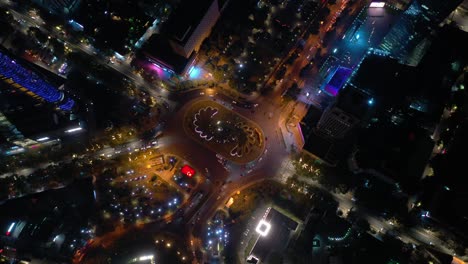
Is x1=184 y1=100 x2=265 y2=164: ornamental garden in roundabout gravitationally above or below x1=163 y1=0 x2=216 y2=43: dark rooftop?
below

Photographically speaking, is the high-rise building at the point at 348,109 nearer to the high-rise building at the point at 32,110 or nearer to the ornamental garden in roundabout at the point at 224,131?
the ornamental garden in roundabout at the point at 224,131

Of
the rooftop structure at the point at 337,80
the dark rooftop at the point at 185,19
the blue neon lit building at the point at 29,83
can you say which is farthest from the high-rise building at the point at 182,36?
the rooftop structure at the point at 337,80

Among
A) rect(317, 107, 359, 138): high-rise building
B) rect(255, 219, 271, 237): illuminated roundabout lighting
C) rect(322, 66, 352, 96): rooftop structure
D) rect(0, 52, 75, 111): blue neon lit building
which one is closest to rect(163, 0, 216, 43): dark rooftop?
rect(0, 52, 75, 111): blue neon lit building

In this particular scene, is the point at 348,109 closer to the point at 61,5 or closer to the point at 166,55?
the point at 166,55

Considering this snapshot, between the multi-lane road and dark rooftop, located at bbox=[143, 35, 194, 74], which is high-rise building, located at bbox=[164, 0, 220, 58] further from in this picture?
the multi-lane road

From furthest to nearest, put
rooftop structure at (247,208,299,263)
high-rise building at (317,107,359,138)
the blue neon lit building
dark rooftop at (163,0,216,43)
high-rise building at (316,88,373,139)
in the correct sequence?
1. dark rooftop at (163,0,216,43)
2. rooftop structure at (247,208,299,263)
3. high-rise building at (317,107,359,138)
4. the blue neon lit building
5. high-rise building at (316,88,373,139)

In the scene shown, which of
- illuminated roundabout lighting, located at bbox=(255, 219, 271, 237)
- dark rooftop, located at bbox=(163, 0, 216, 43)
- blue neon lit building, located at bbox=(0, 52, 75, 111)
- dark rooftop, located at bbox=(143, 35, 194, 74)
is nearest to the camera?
blue neon lit building, located at bbox=(0, 52, 75, 111)

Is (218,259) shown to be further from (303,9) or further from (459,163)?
(303,9)

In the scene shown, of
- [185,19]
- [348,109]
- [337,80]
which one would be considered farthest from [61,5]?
[348,109]
